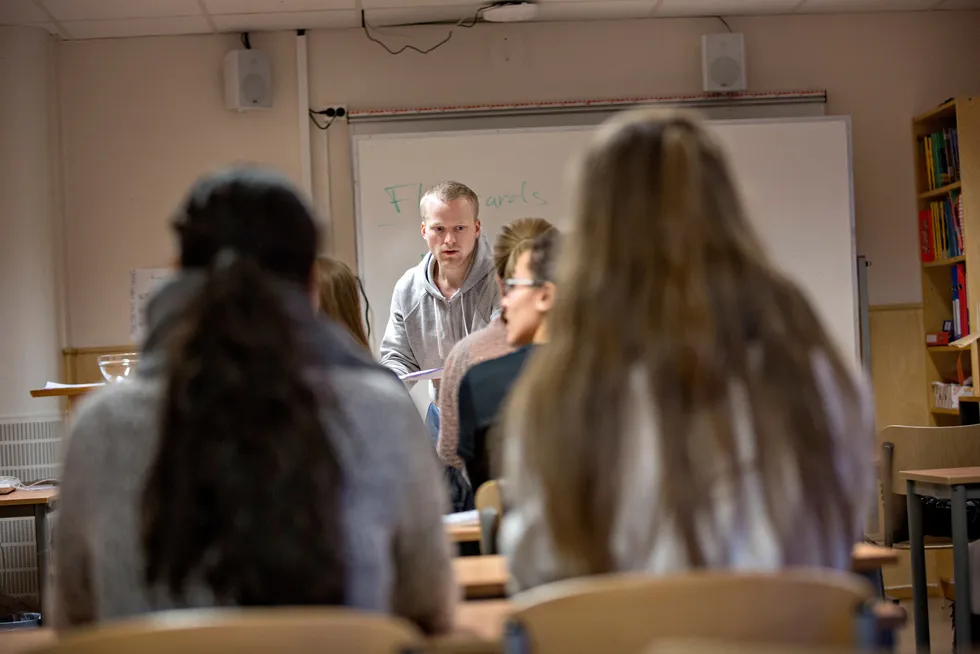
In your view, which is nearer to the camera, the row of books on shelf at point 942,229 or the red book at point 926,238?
the row of books on shelf at point 942,229

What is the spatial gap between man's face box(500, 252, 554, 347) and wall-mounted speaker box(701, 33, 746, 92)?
3.02 metres

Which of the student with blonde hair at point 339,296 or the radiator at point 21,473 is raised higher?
the student with blonde hair at point 339,296

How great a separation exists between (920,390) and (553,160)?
7.09 ft

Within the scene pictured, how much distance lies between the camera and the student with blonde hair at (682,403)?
136 cm

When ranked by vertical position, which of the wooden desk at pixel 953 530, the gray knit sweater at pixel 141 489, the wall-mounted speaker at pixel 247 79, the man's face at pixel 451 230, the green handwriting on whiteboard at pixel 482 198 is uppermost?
the wall-mounted speaker at pixel 247 79

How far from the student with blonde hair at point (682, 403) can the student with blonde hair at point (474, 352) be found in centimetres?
118

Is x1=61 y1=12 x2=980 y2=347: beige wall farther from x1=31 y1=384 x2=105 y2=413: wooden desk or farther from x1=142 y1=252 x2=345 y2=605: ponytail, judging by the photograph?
x1=142 y1=252 x2=345 y2=605: ponytail

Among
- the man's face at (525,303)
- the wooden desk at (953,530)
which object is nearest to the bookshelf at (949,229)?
the wooden desk at (953,530)

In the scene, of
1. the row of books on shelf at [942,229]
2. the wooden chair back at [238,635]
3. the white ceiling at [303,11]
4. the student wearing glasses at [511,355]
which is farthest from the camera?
the row of books on shelf at [942,229]

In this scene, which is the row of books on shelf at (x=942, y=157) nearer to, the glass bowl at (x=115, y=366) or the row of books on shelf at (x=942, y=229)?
the row of books on shelf at (x=942, y=229)

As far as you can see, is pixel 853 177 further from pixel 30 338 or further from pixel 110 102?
pixel 30 338

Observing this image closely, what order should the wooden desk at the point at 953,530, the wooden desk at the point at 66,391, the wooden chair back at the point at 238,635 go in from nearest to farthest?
the wooden chair back at the point at 238,635
the wooden desk at the point at 953,530
the wooden desk at the point at 66,391

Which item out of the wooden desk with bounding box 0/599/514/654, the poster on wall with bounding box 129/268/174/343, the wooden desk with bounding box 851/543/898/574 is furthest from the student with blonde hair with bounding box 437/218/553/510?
the poster on wall with bounding box 129/268/174/343

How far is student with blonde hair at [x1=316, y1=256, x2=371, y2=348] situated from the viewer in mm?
2686
